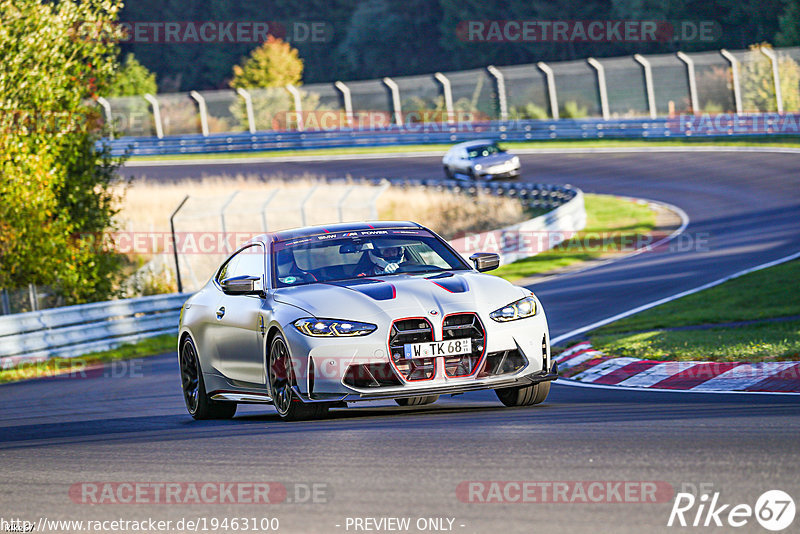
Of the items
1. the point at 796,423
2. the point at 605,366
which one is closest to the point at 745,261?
the point at 605,366

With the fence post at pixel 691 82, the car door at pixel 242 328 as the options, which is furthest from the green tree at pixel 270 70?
the car door at pixel 242 328

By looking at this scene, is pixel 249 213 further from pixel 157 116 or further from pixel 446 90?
pixel 157 116

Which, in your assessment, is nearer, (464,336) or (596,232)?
(464,336)

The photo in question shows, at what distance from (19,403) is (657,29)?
6412 cm

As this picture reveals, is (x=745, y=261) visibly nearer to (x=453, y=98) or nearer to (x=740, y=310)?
(x=740, y=310)

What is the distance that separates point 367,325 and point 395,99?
47.9 m

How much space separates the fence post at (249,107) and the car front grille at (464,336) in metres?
46.5

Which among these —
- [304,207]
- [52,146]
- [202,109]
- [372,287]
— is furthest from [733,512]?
[202,109]

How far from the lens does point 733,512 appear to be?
5082 millimetres

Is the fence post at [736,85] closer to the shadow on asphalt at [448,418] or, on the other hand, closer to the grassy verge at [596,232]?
the grassy verge at [596,232]

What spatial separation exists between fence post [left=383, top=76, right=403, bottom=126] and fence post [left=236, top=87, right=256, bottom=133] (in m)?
6.40

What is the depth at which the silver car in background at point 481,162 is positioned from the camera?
41.5m

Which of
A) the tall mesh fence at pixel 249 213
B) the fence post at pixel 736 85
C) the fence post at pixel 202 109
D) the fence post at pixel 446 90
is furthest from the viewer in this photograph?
the fence post at pixel 202 109

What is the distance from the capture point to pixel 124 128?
60.6m
